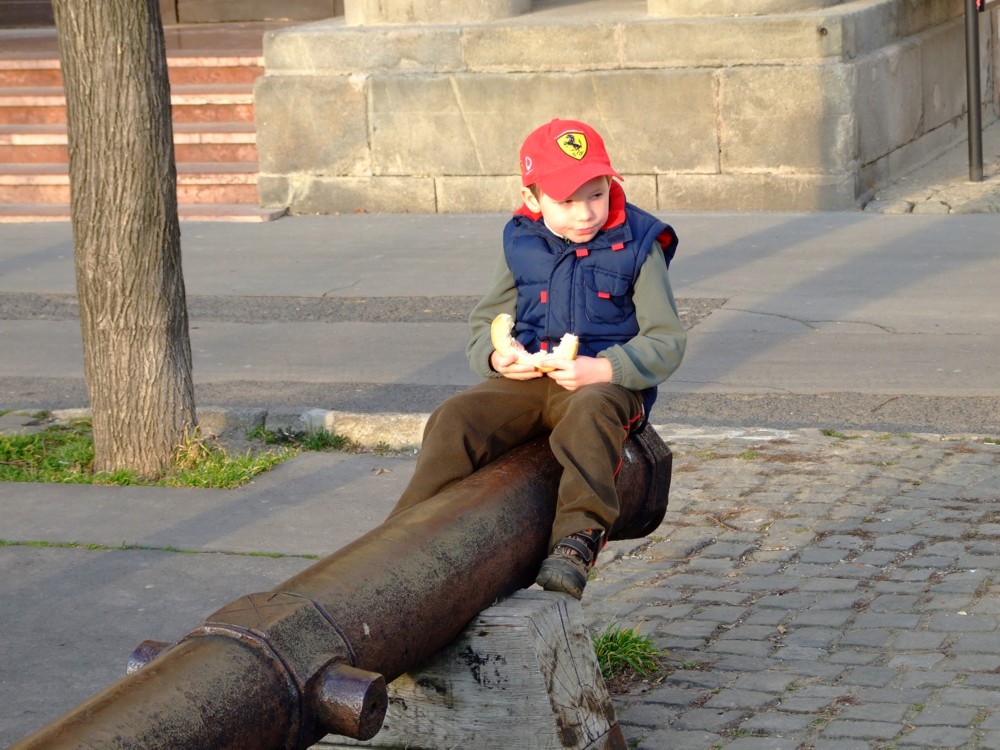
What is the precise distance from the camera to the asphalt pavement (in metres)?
4.04

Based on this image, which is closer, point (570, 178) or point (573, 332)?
point (570, 178)

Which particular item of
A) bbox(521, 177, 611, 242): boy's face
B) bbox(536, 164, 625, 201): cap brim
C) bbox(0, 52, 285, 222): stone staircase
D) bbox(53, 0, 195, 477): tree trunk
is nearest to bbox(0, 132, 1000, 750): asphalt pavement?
bbox(53, 0, 195, 477): tree trunk

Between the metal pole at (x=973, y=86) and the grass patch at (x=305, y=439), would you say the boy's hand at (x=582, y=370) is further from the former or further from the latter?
the metal pole at (x=973, y=86)

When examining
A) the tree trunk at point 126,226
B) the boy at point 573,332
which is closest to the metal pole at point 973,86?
the tree trunk at point 126,226

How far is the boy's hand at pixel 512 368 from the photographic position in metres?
3.84

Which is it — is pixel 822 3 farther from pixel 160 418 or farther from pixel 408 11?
pixel 160 418

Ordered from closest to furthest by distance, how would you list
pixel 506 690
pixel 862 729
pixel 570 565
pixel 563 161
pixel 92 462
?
1. pixel 506 690
2. pixel 570 565
3. pixel 862 729
4. pixel 563 161
5. pixel 92 462

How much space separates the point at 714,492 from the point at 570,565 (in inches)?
88.0

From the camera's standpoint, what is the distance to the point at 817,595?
15.1 feet

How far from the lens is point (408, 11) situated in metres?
12.6

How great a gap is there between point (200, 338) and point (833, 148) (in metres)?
5.09

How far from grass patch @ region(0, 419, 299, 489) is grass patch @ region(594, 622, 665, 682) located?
2.24m

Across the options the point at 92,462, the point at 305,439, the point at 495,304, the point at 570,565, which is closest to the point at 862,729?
the point at 570,565

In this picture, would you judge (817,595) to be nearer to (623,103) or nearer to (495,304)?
(495,304)
